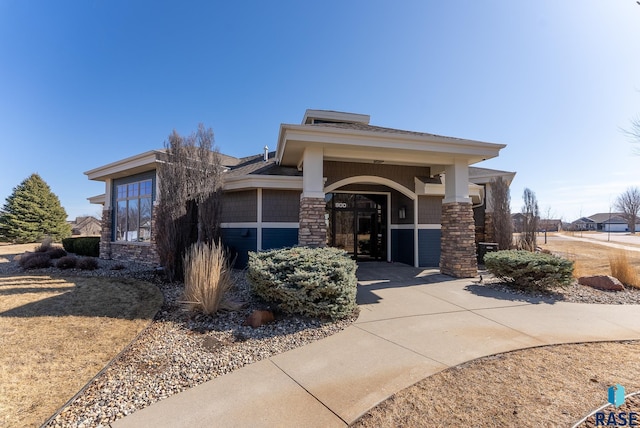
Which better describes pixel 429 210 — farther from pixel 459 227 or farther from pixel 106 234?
pixel 106 234

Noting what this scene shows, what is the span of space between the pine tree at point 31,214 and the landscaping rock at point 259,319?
91.8 ft

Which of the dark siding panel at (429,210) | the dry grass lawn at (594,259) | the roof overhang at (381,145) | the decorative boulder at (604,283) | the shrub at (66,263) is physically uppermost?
the roof overhang at (381,145)

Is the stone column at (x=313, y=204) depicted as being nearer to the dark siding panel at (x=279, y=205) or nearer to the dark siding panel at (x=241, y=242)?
the dark siding panel at (x=279, y=205)

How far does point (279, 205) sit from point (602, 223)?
93.3 meters

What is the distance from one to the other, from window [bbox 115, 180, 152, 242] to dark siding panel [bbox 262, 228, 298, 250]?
512 cm

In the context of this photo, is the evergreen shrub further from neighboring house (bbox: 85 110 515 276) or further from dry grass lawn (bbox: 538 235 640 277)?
dry grass lawn (bbox: 538 235 640 277)

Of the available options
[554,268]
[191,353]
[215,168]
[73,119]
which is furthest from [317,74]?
[73,119]

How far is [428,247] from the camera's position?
34.2 feet

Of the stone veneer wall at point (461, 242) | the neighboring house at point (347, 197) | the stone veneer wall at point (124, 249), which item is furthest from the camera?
the stone veneer wall at point (124, 249)

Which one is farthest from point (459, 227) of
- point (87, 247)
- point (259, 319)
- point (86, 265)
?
point (87, 247)

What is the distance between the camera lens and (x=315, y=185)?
7211 mm

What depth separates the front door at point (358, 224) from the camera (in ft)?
37.7

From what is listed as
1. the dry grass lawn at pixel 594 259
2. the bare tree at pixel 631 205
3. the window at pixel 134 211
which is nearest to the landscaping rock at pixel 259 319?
the window at pixel 134 211

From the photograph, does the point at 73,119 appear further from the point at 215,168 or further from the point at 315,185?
the point at 315,185
